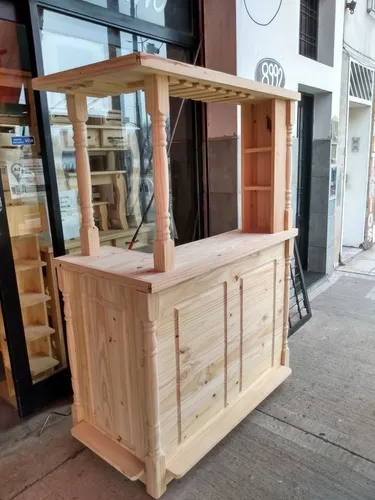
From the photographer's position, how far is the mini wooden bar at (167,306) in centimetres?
145

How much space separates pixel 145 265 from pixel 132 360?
1.29ft

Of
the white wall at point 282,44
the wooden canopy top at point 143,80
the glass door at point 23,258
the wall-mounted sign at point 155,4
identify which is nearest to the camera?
the wooden canopy top at point 143,80

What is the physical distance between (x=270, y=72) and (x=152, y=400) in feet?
8.17

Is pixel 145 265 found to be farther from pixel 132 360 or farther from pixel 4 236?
pixel 4 236

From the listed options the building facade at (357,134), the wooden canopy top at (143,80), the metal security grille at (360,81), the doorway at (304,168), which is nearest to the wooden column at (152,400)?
the wooden canopy top at (143,80)

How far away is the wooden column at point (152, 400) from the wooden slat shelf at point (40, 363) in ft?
3.16

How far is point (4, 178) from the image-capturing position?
194cm

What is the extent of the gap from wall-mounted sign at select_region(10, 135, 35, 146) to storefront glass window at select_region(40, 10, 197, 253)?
150 mm

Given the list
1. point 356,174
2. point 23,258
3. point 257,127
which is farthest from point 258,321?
point 356,174

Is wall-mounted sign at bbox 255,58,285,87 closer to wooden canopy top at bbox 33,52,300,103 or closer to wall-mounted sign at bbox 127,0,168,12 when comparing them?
wall-mounted sign at bbox 127,0,168,12

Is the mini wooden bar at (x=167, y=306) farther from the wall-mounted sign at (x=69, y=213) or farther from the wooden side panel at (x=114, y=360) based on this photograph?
the wall-mounted sign at (x=69, y=213)

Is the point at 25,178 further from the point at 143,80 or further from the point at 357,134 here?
the point at 357,134

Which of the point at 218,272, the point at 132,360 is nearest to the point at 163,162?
the point at 218,272

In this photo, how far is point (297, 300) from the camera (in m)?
3.18
